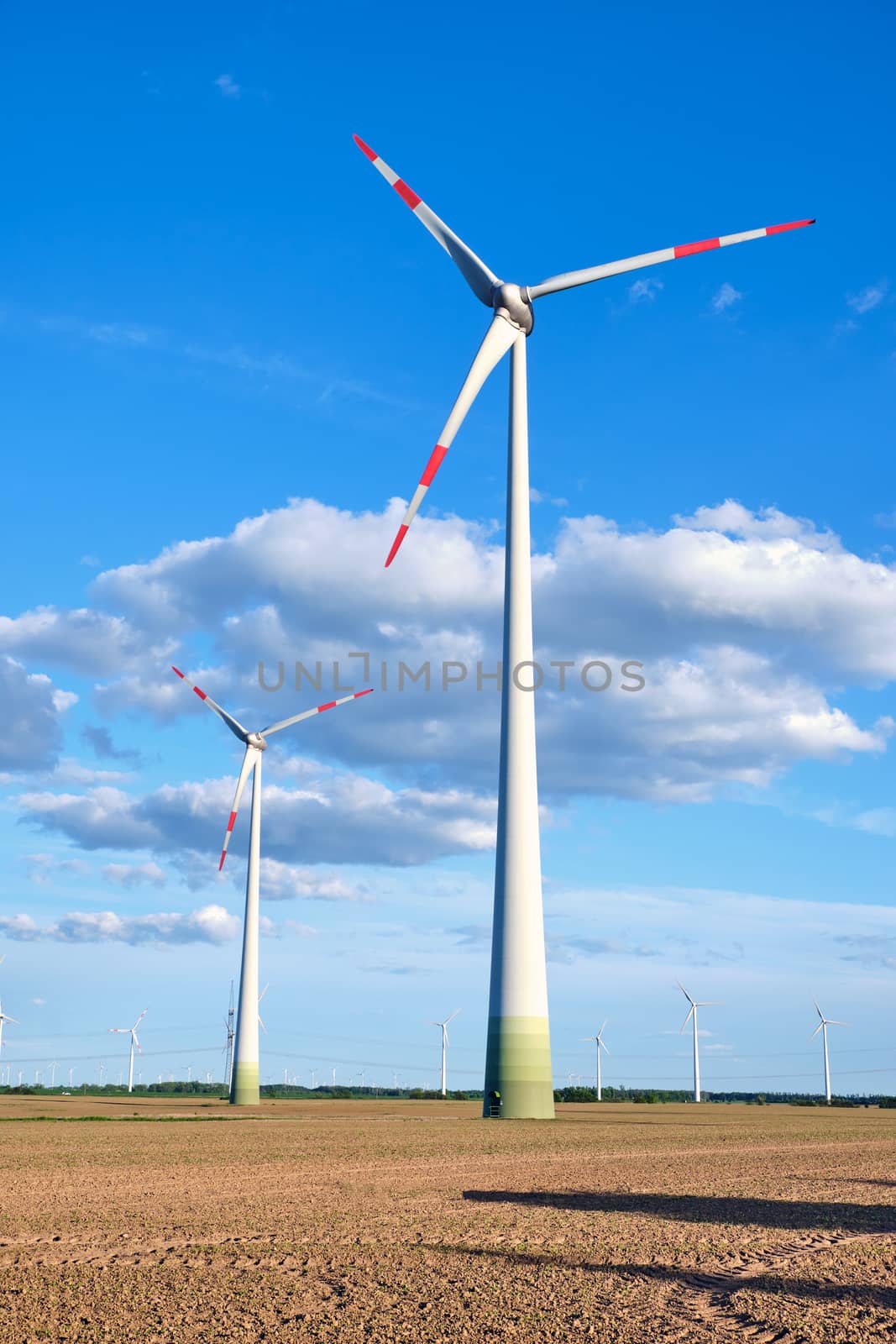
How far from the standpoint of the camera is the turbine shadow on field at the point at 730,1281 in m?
14.6

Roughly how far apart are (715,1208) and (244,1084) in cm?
7661

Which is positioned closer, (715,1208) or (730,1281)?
(730,1281)

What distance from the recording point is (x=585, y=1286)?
49.2 ft

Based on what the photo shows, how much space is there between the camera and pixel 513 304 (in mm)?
59000

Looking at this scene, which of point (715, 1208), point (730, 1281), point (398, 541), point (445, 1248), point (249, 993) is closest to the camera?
point (730, 1281)

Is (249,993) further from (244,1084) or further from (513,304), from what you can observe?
(513,304)

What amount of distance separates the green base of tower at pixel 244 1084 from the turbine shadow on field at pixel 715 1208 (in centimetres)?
7284

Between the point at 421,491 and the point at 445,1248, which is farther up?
the point at 421,491

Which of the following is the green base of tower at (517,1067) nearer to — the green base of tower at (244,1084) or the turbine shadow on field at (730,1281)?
the turbine shadow on field at (730,1281)

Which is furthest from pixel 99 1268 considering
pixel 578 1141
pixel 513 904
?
pixel 513 904

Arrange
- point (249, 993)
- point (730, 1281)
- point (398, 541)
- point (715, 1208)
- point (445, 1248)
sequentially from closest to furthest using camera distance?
point (730, 1281), point (445, 1248), point (715, 1208), point (398, 541), point (249, 993)

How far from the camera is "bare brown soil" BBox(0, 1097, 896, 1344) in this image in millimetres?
13211

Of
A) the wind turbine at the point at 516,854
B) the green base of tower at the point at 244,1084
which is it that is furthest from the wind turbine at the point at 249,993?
the wind turbine at the point at 516,854

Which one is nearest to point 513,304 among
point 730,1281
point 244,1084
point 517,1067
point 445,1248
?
point 517,1067
